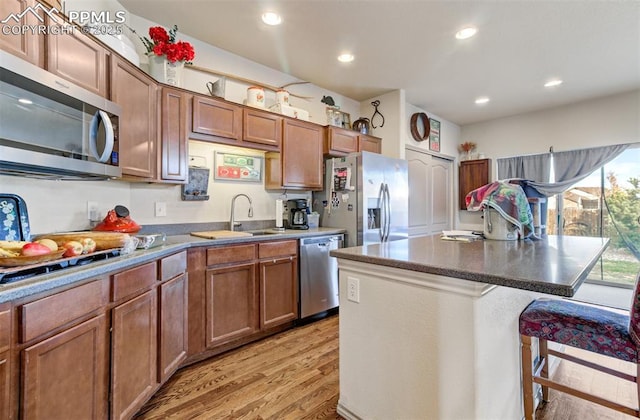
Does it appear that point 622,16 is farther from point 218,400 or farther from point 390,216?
point 218,400

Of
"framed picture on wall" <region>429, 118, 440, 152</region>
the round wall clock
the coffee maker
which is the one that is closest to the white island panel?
the coffee maker

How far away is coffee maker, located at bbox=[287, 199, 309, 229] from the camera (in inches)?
127

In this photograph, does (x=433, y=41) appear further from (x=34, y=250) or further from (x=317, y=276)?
(x=34, y=250)

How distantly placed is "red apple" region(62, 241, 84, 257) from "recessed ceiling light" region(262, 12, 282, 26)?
6.92 ft

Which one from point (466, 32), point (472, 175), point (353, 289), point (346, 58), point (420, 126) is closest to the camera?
point (353, 289)

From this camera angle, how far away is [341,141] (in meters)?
3.57

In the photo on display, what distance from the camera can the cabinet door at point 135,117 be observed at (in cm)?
187

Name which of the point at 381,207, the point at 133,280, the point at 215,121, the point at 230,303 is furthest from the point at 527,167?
the point at 133,280

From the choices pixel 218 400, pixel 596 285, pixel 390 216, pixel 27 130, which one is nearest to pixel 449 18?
pixel 390 216

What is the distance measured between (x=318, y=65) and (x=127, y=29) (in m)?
1.75

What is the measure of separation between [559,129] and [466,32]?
286cm

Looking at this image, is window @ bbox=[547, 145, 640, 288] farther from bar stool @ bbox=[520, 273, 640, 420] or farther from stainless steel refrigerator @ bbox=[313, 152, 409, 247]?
bar stool @ bbox=[520, 273, 640, 420]

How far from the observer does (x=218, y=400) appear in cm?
178

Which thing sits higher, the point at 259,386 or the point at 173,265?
the point at 173,265
